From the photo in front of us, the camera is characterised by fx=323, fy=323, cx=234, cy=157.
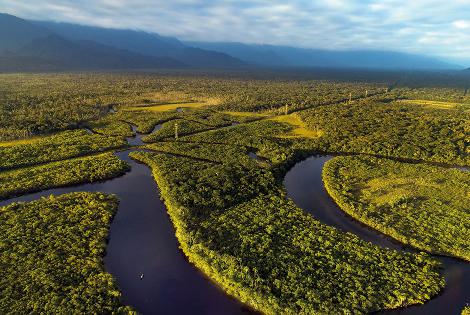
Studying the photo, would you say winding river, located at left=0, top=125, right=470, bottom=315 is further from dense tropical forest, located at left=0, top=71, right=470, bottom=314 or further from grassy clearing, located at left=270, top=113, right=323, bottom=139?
grassy clearing, located at left=270, top=113, right=323, bottom=139

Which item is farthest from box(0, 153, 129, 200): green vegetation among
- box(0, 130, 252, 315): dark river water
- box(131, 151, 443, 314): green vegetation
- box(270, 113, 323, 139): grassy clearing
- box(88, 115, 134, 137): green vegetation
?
box(270, 113, 323, 139): grassy clearing

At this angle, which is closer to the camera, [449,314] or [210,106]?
[449,314]

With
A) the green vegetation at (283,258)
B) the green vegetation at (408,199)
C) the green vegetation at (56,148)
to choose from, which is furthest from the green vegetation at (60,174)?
the green vegetation at (408,199)

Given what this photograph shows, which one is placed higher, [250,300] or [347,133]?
[347,133]

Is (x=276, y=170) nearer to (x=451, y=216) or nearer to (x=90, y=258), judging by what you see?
(x=451, y=216)

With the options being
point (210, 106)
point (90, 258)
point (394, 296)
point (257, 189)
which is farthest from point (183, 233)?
point (210, 106)

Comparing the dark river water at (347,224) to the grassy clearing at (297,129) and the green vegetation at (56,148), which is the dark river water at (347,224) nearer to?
the grassy clearing at (297,129)
